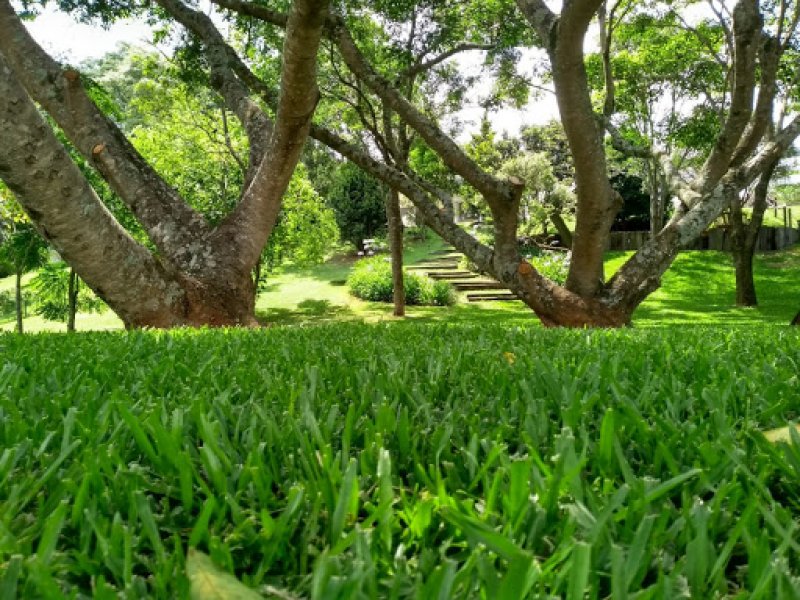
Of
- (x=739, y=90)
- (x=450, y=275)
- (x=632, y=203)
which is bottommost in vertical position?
(x=450, y=275)

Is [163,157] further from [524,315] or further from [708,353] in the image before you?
[708,353]

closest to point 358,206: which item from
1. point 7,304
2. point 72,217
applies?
point 7,304

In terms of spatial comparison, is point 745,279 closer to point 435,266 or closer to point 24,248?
point 435,266

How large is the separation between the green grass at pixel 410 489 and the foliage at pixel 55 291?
51.7 ft

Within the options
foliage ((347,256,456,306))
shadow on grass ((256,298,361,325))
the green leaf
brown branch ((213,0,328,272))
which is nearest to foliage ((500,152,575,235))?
foliage ((347,256,456,306))

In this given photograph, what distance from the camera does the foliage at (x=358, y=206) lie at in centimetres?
2912

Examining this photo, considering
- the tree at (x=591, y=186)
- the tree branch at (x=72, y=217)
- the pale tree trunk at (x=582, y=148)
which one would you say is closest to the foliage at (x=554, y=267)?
the tree at (x=591, y=186)

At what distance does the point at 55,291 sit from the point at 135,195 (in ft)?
38.9

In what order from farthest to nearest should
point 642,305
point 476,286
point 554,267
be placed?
1. point 476,286
2. point 554,267
3. point 642,305

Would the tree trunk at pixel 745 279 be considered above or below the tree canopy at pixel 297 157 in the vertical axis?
below

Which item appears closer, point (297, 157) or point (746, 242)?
point (297, 157)

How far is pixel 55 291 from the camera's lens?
16.2 metres

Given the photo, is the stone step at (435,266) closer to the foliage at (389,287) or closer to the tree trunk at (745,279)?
the foliage at (389,287)

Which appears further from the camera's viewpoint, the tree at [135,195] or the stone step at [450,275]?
the stone step at [450,275]
